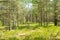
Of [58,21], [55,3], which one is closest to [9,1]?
[55,3]

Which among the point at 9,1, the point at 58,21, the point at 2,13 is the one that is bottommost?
the point at 58,21

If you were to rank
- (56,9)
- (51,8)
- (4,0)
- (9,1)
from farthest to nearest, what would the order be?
1. (51,8)
2. (56,9)
3. (4,0)
4. (9,1)

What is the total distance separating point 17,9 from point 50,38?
1838 centimetres

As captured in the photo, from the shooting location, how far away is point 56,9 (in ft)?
98.0

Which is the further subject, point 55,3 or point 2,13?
point 55,3

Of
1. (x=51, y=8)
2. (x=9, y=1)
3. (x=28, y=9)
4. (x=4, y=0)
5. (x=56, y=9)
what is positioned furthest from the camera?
(x=28, y=9)

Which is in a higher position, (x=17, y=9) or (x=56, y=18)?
(x=17, y=9)

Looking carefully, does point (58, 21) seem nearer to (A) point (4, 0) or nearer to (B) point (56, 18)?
(B) point (56, 18)

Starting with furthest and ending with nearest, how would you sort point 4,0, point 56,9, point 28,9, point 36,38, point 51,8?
point 28,9
point 51,8
point 56,9
point 4,0
point 36,38

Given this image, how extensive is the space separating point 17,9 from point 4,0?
2547 mm

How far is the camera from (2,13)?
2661 cm

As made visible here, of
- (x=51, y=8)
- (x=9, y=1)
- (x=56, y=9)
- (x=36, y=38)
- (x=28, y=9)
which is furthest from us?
(x=28, y=9)

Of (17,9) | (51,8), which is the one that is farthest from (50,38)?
(51,8)

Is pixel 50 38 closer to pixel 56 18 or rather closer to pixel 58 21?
pixel 56 18
